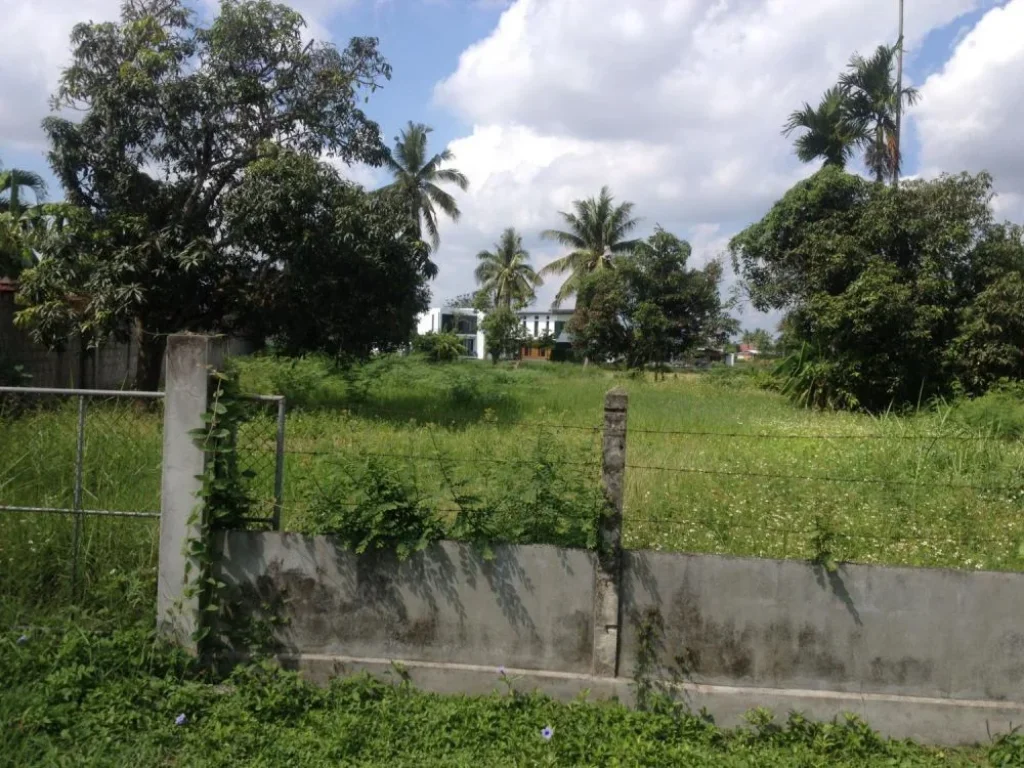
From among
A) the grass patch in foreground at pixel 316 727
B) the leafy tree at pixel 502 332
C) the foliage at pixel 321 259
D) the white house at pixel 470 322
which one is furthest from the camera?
the white house at pixel 470 322

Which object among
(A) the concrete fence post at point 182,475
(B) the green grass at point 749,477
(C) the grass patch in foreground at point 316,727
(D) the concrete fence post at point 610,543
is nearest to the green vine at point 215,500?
(A) the concrete fence post at point 182,475

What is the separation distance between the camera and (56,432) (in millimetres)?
5914

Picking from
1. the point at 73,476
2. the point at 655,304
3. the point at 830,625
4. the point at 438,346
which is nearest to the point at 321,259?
the point at 73,476

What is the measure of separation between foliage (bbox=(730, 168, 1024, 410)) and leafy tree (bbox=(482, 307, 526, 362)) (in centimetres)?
2471

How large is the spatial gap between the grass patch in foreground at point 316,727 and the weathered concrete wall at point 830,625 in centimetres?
26

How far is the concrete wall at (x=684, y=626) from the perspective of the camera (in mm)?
4430

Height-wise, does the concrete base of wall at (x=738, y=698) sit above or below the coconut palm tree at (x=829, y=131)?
below

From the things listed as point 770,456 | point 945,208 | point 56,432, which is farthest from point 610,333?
point 56,432

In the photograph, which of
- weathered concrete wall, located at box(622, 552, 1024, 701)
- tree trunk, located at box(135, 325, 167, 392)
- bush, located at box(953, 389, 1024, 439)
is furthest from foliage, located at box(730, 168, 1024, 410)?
weathered concrete wall, located at box(622, 552, 1024, 701)

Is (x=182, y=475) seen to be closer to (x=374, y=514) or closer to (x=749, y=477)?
(x=374, y=514)

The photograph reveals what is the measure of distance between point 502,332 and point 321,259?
30744 millimetres

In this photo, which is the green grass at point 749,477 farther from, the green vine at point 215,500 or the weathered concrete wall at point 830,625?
the green vine at point 215,500

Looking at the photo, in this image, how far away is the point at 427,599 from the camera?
15.3 ft

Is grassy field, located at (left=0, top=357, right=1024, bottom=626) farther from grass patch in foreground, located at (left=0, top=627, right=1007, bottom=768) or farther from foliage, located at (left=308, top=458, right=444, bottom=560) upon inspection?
grass patch in foreground, located at (left=0, top=627, right=1007, bottom=768)
